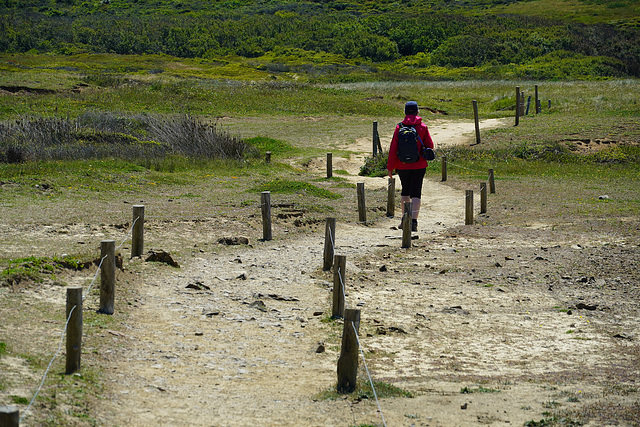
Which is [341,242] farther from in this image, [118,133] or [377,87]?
[377,87]

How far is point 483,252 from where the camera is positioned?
39.0 ft

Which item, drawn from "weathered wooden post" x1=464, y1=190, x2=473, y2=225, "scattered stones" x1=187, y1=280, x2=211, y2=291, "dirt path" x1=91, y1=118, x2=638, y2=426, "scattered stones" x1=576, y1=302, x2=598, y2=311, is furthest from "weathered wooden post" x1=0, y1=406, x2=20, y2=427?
"weathered wooden post" x1=464, y1=190, x2=473, y2=225

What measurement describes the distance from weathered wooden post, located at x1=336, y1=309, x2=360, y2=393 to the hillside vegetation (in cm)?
6571

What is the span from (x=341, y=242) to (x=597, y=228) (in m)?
4.59

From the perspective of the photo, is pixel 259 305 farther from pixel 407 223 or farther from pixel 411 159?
pixel 411 159

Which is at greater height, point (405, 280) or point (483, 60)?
point (483, 60)

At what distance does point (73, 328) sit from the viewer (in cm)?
579

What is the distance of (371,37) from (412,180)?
101 metres

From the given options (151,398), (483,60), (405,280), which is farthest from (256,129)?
(483,60)

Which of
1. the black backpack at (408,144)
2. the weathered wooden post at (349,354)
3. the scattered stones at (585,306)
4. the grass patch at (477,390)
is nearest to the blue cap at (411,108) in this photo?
the black backpack at (408,144)

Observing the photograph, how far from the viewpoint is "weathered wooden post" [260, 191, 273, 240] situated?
Result: 12055 mm

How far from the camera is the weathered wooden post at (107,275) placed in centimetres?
734

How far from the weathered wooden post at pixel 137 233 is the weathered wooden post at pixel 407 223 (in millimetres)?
4100

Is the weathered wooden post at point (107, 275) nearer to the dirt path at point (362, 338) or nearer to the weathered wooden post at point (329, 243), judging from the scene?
the dirt path at point (362, 338)
